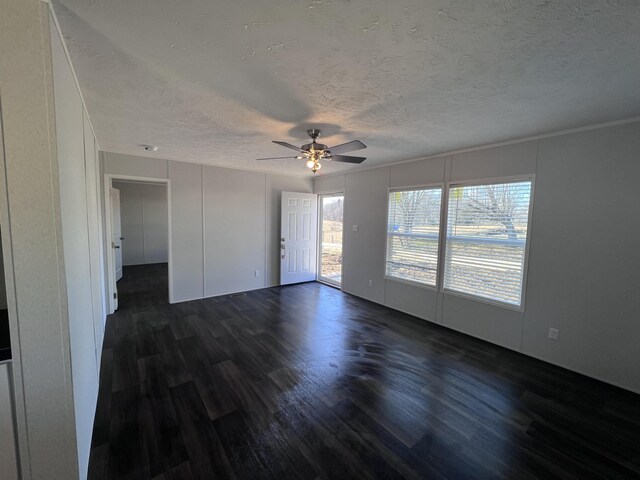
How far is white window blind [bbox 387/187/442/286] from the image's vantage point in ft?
12.7

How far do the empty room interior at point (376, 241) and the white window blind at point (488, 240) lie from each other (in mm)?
24

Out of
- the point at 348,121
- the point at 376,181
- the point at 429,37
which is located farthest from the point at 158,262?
the point at 429,37

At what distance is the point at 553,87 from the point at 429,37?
44.8 inches

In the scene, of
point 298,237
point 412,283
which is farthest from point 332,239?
point 412,283

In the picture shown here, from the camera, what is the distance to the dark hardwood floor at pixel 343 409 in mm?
1648

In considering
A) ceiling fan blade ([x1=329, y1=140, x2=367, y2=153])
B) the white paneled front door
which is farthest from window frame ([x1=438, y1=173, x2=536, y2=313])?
the white paneled front door

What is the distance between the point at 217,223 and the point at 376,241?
288 cm

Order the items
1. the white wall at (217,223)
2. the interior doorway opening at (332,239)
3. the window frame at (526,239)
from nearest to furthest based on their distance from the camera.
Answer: the window frame at (526,239)
the white wall at (217,223)
the interior doorway opening at (332,239)

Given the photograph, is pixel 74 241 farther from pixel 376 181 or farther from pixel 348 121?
pixel 376 181

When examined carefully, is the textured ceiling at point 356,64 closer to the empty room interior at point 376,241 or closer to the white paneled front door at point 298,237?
the empty room interior at point 376,241

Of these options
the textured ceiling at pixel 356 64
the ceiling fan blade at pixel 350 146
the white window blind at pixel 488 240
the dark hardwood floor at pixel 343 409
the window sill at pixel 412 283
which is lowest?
the dark hardwood floor at pixel 343 409

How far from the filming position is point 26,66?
40.9 inches

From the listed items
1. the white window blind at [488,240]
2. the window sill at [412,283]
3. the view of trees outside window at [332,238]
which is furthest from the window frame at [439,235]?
the view of trees outside window at [332,238]

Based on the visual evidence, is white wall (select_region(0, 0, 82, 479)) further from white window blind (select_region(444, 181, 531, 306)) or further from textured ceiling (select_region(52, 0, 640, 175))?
white window blind (select_region(444, 181, 531, 306))
